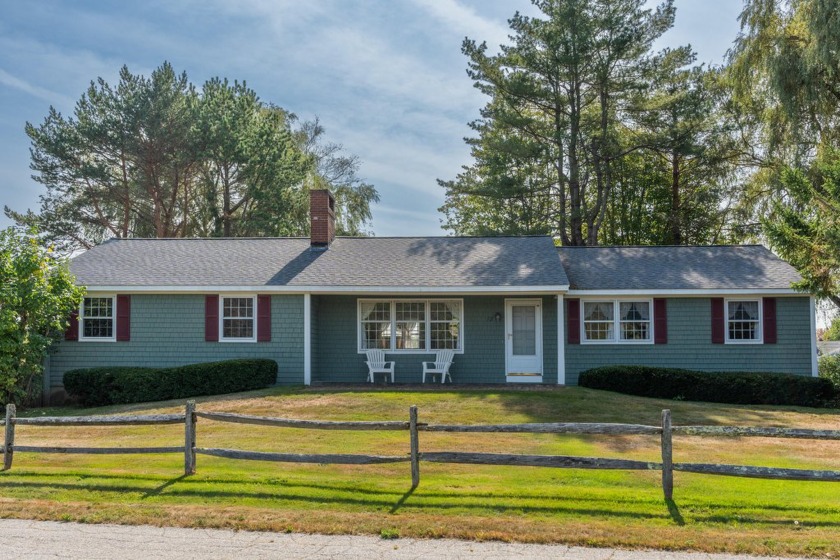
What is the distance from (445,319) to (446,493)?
10.9 metres

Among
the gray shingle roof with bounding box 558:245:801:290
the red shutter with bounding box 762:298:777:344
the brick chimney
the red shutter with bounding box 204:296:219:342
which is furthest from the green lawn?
the brick chimney

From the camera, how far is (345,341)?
735 inches

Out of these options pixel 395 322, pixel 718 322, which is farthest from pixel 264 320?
pixel 718 322

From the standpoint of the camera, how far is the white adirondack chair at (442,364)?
703 inches

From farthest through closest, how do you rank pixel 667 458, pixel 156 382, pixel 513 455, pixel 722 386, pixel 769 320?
pixel 769 320
pixel 722 386
pixel 156 382
pixel 513 455
pixel 667 458

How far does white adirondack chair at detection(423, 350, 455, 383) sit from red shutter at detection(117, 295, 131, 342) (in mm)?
7819

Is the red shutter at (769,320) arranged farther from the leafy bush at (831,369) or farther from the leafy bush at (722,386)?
the leafy bush at (831,369)

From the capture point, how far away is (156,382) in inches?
642

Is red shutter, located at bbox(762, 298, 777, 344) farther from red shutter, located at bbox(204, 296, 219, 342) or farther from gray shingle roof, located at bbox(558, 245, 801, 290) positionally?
red shutter, located at bbox(204, 296, 219, 342)

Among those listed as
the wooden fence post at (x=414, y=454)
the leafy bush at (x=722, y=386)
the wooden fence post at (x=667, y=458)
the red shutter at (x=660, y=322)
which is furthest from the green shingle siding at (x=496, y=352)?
the wooden fence post at (x=667, y=458)

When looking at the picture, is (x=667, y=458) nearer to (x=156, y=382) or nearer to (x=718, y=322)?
(x=718, y=322)

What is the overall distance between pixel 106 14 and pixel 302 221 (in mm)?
19096

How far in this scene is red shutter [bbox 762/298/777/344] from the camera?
17.7m

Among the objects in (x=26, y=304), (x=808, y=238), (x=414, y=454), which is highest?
(x=808, y=238)
